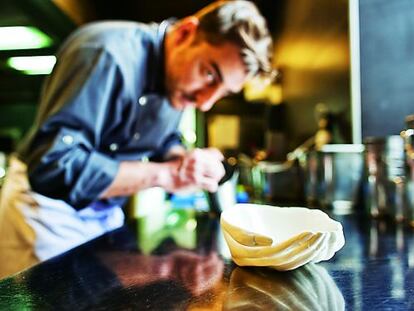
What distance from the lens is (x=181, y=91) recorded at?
3.65ft

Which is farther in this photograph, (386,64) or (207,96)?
(386,64)

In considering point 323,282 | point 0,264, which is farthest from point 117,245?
point 0,264

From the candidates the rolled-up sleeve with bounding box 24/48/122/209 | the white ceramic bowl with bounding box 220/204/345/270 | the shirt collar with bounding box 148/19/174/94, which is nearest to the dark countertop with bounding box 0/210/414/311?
the white ceramic bowl with bounding box 220/204/345/270

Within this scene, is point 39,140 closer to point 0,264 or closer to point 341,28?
point 0,264

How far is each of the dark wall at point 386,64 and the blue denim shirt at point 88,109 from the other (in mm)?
706

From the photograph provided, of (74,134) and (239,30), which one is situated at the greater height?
(239,30)

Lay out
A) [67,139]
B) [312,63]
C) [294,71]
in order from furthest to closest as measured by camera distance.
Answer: [294,71] < [312,63] < [67,139]

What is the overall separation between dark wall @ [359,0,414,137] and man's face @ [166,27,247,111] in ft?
1.54

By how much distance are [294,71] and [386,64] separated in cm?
108

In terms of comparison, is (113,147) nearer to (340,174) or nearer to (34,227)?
(34,227)

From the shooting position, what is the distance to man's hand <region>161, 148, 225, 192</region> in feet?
3.12

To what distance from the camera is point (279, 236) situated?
544mm

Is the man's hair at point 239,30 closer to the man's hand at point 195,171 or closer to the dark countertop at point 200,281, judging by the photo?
the man's hand at point 195,171

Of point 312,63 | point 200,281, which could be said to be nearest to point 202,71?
point 200,281
